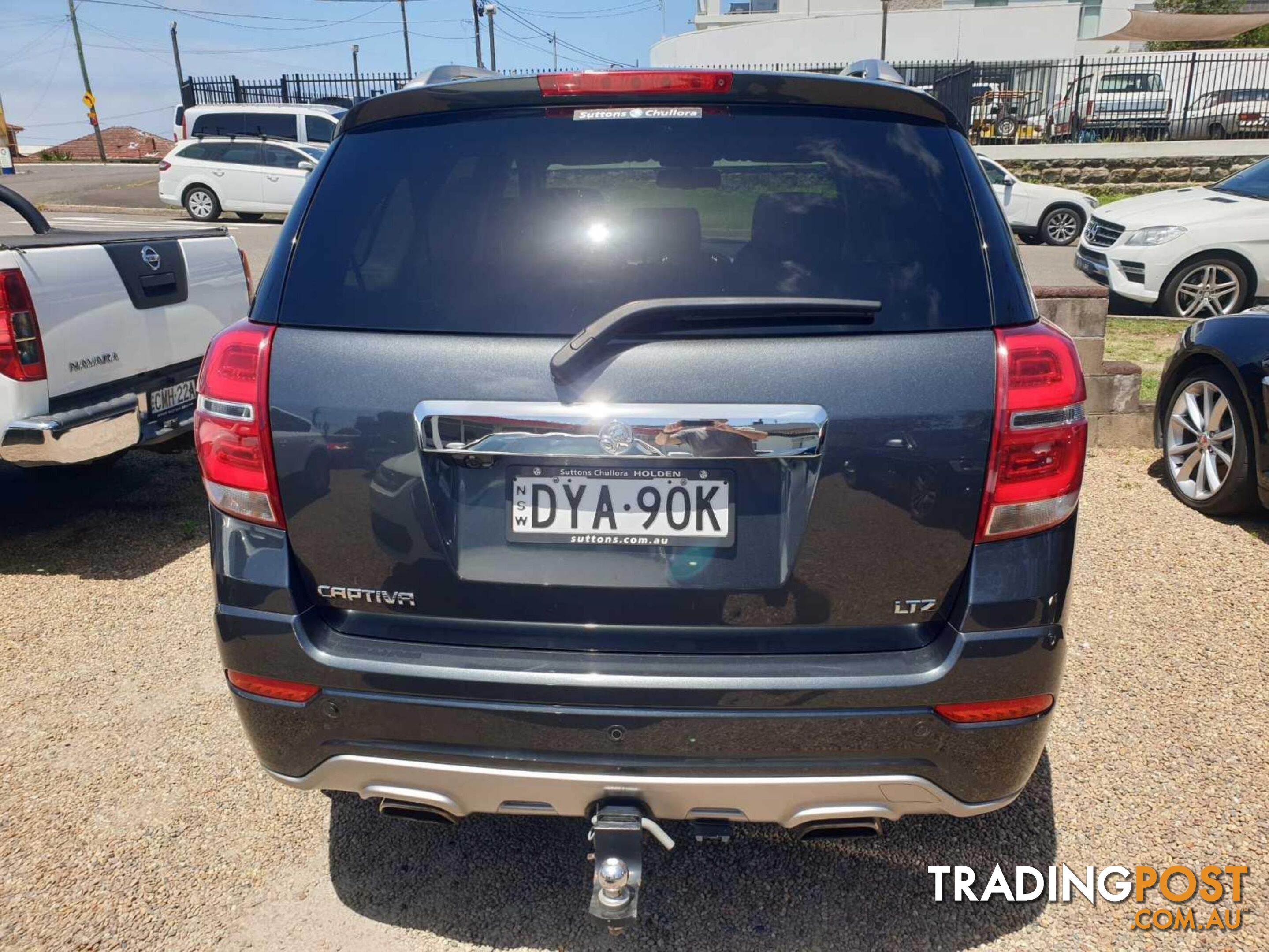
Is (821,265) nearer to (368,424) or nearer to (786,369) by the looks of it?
(786,369)

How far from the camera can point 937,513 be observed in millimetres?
1911

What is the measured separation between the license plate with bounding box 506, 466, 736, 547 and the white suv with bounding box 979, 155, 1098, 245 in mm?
16129

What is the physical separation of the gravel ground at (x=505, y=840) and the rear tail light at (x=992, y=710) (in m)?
0.71

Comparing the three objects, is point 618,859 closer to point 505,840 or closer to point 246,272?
point 505,840

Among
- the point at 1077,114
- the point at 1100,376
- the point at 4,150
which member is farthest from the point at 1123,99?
the point at 4,150

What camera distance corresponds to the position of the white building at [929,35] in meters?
39.9

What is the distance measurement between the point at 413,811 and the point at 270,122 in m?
20.5

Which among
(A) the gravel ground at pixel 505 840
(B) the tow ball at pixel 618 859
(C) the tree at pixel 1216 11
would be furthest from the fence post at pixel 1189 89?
(B) the tow ball at pixel 618 859

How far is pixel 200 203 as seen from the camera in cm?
1977

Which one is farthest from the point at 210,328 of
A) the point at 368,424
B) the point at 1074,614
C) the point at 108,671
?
the point at 1074,614

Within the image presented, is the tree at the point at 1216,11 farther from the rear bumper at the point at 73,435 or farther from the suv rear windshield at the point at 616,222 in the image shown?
the suv rear windshield at the point at 616,222

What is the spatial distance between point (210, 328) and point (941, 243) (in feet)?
13.9

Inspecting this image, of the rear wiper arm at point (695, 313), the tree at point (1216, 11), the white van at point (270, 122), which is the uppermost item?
the tree at point (1216, 11)

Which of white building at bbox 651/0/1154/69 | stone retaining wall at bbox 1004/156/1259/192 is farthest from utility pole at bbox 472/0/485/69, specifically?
stone retaining wall at bbox 1004/156/1259/192
